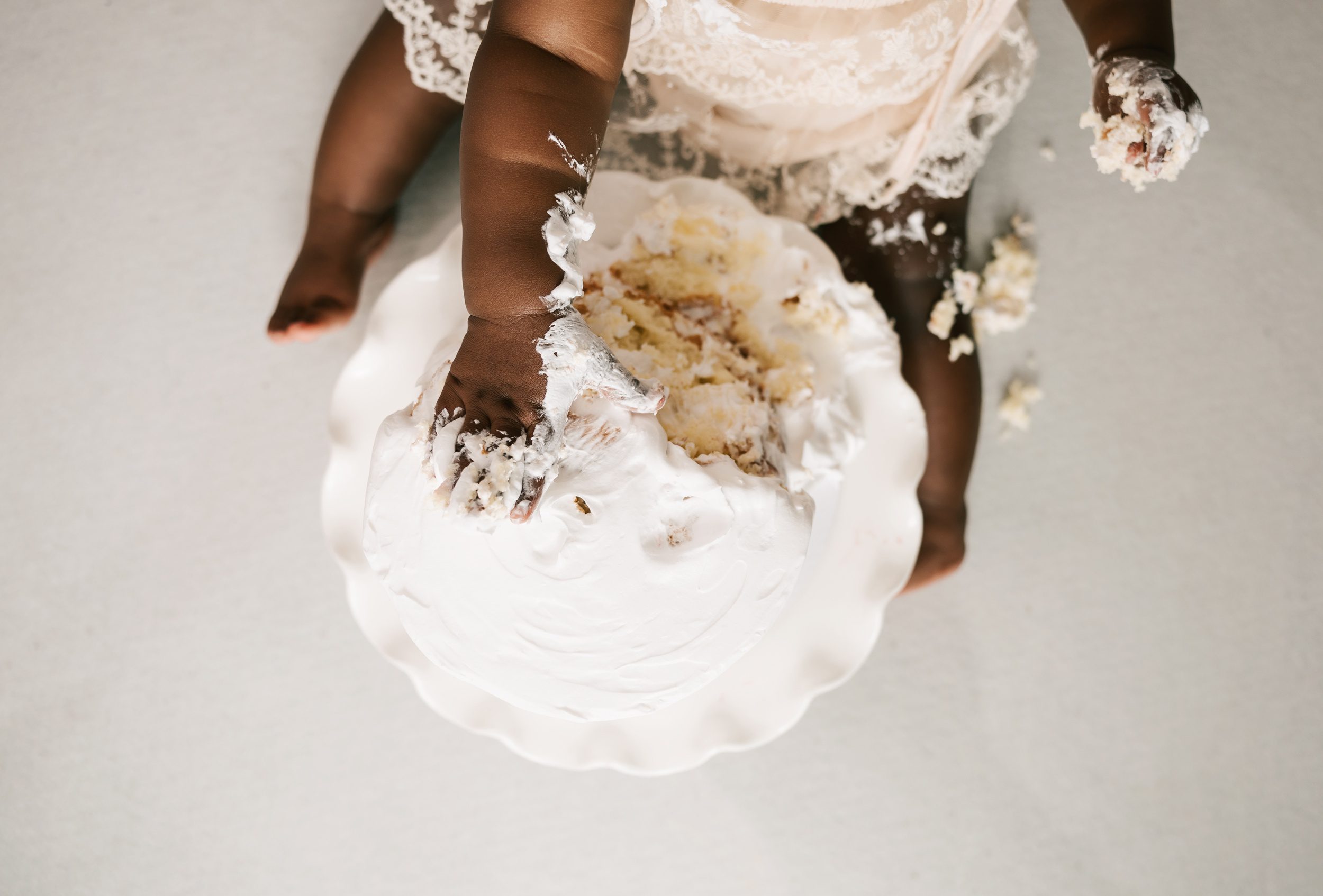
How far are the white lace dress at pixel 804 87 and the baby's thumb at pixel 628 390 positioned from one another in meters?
0.28

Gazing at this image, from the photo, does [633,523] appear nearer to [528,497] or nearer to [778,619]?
[528,497]

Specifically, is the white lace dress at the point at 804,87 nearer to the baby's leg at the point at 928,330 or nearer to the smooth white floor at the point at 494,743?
the baby's leg at the point at 928,330

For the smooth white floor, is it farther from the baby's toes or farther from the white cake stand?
the white cake stand

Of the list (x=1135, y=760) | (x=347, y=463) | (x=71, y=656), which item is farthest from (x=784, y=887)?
(x=71, y=656)

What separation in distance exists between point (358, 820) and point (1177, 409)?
127cm

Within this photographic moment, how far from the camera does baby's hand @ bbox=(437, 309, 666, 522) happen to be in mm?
583

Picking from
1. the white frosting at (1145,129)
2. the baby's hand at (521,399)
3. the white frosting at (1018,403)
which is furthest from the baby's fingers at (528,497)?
the white frosting at (1018,403)

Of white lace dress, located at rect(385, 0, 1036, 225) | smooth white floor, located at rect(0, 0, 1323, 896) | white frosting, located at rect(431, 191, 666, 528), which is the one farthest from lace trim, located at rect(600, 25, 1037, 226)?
white frosting, located at rect(431, 191, 666, 528)

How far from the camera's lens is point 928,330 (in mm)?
951

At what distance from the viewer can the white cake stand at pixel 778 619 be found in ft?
2.68

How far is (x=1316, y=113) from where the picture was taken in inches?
41.8

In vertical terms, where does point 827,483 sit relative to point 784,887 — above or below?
above

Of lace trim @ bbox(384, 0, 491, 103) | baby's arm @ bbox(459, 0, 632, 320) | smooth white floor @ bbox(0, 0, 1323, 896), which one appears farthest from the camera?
smooth white floor @ bbox(0, 0, 1323, 896)

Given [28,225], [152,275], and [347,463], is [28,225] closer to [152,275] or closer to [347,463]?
[152,275]
